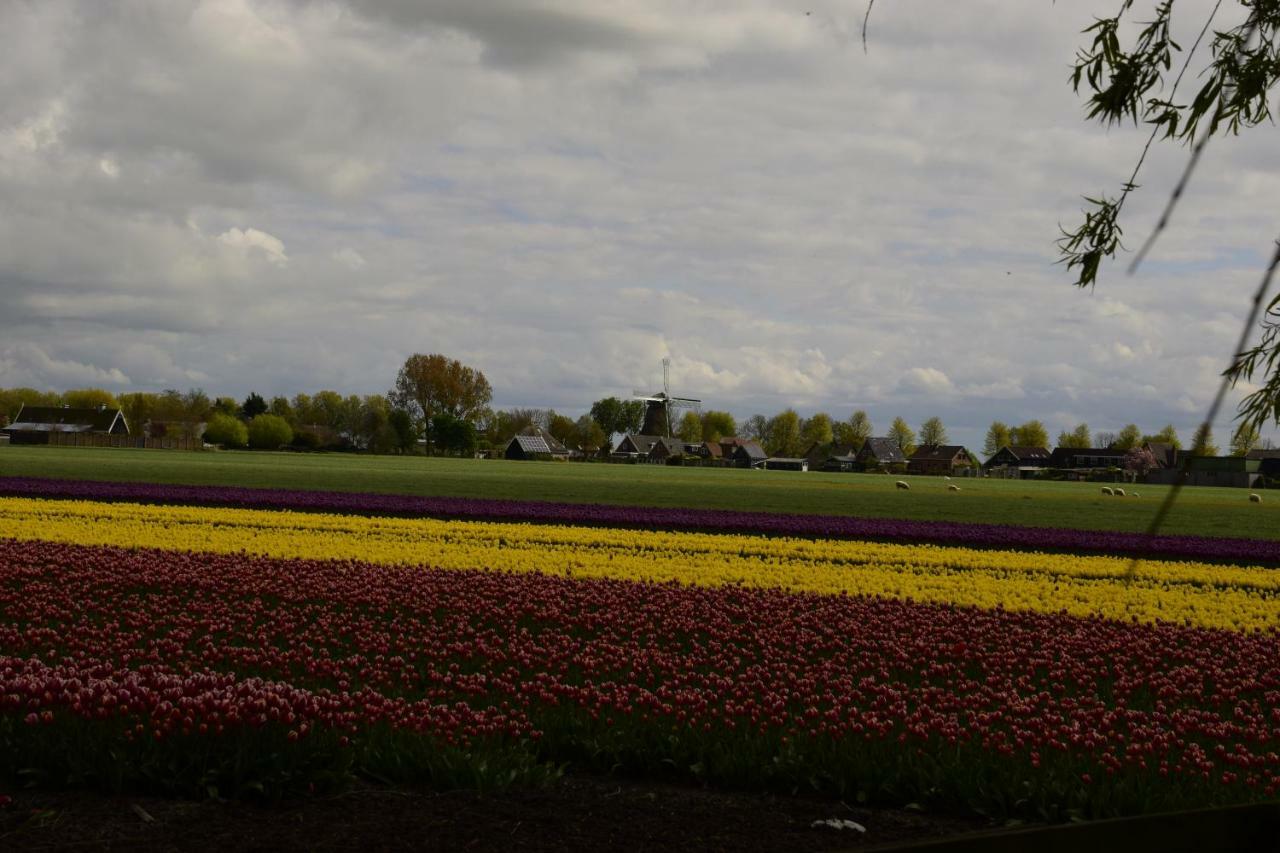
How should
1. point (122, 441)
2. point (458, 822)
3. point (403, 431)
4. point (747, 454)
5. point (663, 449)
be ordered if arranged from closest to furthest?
1. point (458, 822)
2. point (122, 441)
3. point (403, 431)
4. point (663, 449)
5. point (747, 454)

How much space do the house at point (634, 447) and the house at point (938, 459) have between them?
112 ft

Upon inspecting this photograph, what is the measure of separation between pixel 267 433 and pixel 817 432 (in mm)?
86309

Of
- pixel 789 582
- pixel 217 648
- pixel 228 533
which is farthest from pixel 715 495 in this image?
pixel 217 648

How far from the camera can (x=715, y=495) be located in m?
44.4

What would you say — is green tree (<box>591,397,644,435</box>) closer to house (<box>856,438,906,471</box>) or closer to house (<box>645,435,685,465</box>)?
house (<box>645,435,685,465</box>)

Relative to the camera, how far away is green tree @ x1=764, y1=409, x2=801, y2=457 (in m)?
173

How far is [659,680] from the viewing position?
1001cm

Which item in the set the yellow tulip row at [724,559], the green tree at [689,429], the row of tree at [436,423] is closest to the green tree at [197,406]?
the row of tree at [436,423]

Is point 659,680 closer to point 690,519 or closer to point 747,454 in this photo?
point 690,519

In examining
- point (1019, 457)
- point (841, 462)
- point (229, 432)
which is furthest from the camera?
point (1019, 457)

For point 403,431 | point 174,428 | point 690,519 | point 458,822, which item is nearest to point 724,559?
point 690,519

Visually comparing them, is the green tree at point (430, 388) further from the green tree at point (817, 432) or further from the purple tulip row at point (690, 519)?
the purple tulip row at point (690, 519)

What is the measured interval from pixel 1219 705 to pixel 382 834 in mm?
7424

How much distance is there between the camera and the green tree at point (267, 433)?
412 feet
